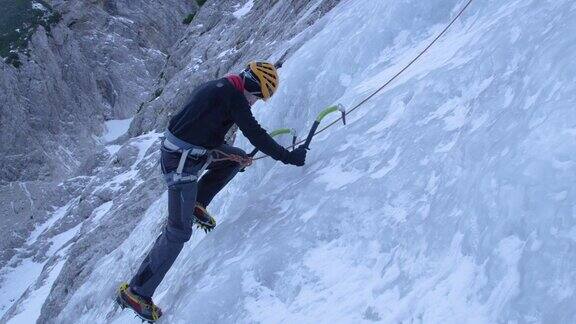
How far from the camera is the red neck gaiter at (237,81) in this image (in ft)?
18.8

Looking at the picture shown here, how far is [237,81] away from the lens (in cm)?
577

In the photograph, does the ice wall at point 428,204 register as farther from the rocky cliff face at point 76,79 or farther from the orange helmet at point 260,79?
the rocky cliff face at point 76,79

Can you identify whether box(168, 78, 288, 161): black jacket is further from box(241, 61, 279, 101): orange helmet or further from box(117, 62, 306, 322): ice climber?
box(241, 61, 279, 101): orange helmet

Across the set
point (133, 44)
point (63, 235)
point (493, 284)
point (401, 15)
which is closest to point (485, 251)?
point (493, 284)

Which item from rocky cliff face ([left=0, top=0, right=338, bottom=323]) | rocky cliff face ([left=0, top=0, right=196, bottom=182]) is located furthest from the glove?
rocky cliff face ([left=0, top=0, right=196, bottom=182])

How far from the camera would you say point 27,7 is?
50.8 metres

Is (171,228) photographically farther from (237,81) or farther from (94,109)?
(94,109)

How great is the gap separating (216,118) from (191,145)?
38 centimetres

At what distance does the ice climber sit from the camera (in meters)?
5.71

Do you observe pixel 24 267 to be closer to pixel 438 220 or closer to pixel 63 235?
pixel 63 235

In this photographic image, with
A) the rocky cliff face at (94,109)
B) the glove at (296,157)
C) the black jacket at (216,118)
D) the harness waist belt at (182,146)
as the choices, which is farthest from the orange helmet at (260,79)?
the rocky cliff face at (94,109)

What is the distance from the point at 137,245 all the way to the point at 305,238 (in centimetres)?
587

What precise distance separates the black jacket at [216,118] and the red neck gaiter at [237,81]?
0.05 meters

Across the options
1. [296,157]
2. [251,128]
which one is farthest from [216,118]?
[296,157]
